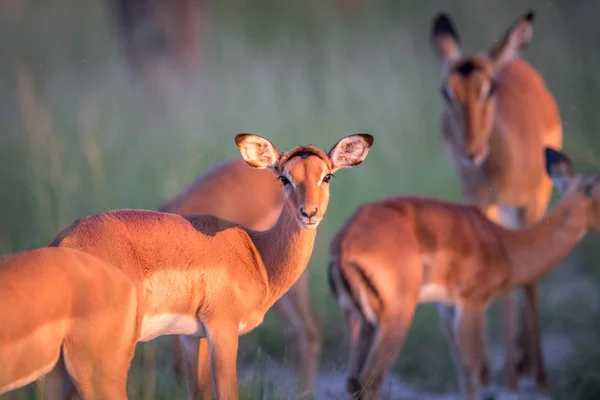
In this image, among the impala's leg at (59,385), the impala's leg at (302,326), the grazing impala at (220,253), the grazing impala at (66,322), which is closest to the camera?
the grazing impala at (66,322)

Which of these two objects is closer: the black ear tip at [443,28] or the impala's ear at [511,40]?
the impala's ear at [511,40]

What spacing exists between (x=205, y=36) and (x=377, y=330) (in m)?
7.14

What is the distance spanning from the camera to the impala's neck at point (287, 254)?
475 centimetres

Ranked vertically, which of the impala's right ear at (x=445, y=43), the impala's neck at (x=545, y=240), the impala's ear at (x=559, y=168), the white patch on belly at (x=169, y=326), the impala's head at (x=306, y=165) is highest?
the impala's right ear at (x=445, y=43)

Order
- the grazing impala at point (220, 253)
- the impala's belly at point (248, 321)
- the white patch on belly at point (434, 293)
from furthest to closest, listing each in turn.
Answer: the white patch on belly at point (434, 293) < the impala's belly at point (248, 321) < the grazing impala at point (220, 253)

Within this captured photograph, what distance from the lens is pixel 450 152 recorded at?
7426 millimetres

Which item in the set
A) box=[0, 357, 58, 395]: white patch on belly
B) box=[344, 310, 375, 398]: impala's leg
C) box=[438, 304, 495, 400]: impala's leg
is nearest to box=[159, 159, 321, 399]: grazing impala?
box=[344, 310, 375, 398]: impala's leg

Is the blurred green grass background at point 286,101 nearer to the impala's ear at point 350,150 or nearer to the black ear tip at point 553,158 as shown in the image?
the black ear tip at point 553,158

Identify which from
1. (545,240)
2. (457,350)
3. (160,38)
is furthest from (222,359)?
(160,38)

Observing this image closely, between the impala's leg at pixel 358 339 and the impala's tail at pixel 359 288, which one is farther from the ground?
the impala's tail at pixel 359 288

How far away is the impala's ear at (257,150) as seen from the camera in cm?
468

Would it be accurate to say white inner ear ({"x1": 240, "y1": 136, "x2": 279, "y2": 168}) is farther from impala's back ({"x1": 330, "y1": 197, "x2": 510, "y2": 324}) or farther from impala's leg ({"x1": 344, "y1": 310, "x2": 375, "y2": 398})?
impala's leg ({"x1": 344, "y1": 310, "x2": 375, "y2": 398})

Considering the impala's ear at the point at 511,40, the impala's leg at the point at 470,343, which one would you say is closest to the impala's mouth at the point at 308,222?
the impala's leg at the point at 470,343

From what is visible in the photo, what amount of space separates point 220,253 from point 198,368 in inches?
23.0
